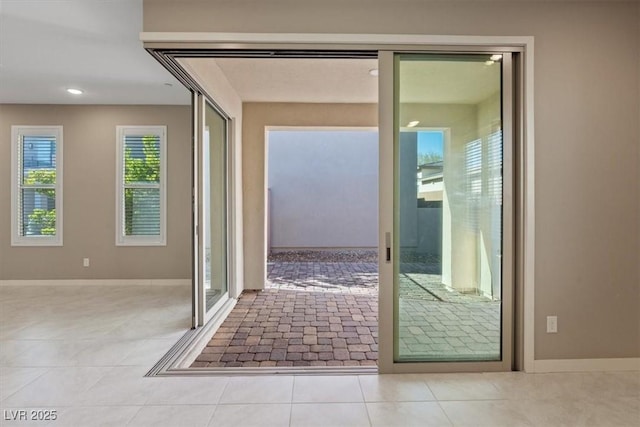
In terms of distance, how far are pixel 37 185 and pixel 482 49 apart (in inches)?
240

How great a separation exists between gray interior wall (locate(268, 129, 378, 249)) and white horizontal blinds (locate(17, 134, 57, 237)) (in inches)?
197

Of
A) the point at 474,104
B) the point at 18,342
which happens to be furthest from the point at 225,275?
the point at 474,104

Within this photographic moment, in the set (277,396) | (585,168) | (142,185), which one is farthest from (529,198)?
(142,185)

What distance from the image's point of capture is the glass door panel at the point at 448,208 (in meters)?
2.48

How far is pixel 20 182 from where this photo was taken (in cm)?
513

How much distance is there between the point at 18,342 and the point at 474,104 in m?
4.29

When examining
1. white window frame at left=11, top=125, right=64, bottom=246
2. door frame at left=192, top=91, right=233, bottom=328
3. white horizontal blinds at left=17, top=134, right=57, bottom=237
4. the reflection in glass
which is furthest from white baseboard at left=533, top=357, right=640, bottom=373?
white horizontal blinds at left=17, top=134, right=57, bottom=237

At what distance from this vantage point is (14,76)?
402 cm

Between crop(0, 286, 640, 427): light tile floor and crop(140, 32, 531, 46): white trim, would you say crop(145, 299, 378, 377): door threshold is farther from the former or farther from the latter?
crop(140, 32, 531, 46): white trim

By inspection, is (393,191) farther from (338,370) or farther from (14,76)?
(14,76)

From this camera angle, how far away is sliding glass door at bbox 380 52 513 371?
2.46 meters

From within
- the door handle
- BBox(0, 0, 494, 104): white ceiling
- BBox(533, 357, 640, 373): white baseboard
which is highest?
BBox(0, 0, 494, 104): white ceiling

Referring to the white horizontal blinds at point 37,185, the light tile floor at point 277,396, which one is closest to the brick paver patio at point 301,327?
the light tile floor at point 277,396

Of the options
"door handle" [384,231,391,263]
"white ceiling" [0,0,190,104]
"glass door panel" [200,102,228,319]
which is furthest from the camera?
"glass door panel" [200,102,228,319]
